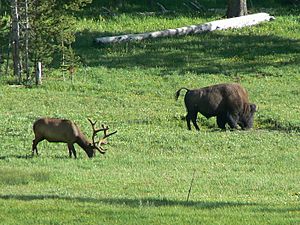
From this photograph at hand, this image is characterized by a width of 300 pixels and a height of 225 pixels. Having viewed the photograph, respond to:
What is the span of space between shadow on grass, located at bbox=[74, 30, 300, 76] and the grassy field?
48 mm

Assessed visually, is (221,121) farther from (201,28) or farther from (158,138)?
(201,28)

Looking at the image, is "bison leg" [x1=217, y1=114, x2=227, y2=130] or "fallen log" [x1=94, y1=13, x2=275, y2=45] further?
"fallen log" [x1=94, y1=13, x2=275, y2=45]

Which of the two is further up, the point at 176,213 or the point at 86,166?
the point at 176,213

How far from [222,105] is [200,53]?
36.7 ft

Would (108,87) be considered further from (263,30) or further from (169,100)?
(263,30)

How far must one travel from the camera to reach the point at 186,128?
24594 millimetres

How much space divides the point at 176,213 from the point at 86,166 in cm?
669

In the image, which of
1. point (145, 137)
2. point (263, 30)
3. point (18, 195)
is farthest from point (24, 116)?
point (263, 30)

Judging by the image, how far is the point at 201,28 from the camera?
127 feet

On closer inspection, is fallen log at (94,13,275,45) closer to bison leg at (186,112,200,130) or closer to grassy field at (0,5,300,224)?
grassy field at (0,5,300,224)

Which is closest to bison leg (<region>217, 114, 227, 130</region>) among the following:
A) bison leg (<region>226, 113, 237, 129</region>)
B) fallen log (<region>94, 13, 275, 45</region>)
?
bison leg (<region>226, 113, 237, 129</region>)

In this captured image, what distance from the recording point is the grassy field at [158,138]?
12203mm

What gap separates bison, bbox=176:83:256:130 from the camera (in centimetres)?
2497

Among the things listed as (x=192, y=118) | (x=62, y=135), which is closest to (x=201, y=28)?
(x=192, y=118)
